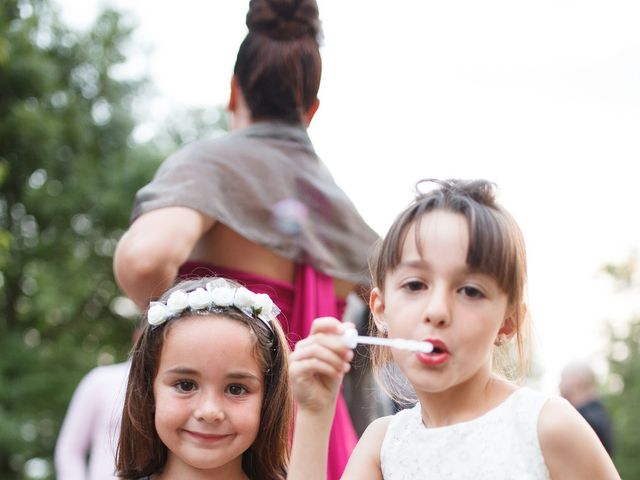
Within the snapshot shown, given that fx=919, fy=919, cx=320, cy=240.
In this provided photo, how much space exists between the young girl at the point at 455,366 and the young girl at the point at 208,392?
0.45 m

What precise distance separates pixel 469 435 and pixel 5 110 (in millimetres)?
16710

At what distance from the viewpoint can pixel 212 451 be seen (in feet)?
7.26

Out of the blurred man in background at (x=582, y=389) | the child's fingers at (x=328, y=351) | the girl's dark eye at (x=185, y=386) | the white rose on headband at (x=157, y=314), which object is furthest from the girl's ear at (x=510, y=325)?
the blurred man in background at (x=582, y=389)

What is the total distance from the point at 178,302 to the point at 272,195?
2.38 ft

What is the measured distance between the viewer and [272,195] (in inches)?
119

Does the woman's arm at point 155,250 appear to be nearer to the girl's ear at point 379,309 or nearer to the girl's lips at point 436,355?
the girl's ear at point 379,309

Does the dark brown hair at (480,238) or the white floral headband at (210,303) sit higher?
the dark brown hair at (480,238)

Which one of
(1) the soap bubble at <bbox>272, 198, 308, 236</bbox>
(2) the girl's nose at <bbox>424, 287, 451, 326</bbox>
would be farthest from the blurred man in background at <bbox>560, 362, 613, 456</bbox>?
(2) the girl's nose at <bbox>424, 287, 451, 326</bbox>

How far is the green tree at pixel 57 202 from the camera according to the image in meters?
16.0

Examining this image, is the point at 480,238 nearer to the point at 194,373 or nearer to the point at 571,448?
the point at 571,448

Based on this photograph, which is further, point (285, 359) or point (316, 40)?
point (316, 40)

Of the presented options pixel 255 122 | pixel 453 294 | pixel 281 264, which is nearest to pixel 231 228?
pixel 281 264

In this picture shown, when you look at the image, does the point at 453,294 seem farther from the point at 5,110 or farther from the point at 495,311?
the point at 5,110

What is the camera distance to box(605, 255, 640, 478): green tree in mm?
28906
